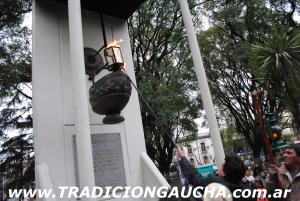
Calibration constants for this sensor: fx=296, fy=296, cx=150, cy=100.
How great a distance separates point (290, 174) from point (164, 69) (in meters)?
11.3

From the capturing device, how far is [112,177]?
17.3 feet

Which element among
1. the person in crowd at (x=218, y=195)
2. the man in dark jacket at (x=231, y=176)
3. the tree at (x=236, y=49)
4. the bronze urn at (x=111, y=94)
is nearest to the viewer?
the person in crowd at (x=218, y=195)

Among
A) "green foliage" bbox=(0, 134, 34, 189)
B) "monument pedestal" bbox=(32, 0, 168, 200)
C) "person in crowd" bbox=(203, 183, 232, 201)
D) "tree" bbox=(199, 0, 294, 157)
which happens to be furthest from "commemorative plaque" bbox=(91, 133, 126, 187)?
"tree" bbox=(199, 0, 294, 157)

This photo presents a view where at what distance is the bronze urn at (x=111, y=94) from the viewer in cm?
445

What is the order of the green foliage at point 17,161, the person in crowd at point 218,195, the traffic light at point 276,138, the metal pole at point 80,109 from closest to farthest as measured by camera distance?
the person in crowd at point 218,195 → the metal pole at point 80,109 → the traffic light at point 276,138 → the green foliage at point 17,161

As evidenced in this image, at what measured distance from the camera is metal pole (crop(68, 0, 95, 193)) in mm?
3881

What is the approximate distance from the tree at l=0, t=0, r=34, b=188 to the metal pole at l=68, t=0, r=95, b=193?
7.13 m

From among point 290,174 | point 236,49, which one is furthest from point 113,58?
point 236,49

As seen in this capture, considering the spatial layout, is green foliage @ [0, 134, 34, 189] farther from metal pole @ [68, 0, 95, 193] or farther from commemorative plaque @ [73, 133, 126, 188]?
metal pole @ [68, 0, 95, 193]

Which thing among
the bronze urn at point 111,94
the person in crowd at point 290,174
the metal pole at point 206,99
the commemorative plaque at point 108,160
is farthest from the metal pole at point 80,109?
the person in crowd at point 290,174

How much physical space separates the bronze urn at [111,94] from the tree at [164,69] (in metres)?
8.51

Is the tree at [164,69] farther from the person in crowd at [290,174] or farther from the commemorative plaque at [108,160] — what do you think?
the person in crowd at [290,174]

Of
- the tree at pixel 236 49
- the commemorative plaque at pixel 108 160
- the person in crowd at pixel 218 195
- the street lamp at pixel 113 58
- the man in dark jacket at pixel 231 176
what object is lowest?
A: the person in crowd at pixel 218 195

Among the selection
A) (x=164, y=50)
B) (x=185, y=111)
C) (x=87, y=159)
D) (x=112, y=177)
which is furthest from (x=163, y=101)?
(x=87, y=159)
